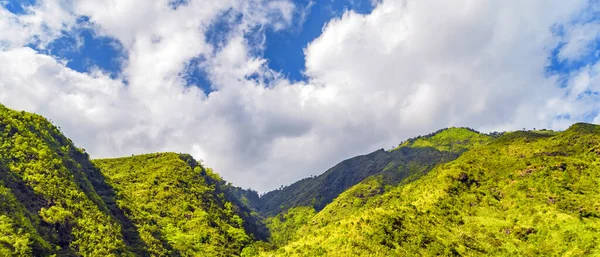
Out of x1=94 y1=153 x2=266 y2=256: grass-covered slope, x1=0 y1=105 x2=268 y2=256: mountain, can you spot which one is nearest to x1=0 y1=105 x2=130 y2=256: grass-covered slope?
x1=0 y1=105 x2=268 y2=256: mountain

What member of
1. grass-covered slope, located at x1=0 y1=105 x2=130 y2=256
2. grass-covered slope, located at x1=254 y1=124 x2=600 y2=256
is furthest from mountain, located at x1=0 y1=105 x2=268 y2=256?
grass-covered slope, located at x1=254 y1=124 x2=600 y2=256

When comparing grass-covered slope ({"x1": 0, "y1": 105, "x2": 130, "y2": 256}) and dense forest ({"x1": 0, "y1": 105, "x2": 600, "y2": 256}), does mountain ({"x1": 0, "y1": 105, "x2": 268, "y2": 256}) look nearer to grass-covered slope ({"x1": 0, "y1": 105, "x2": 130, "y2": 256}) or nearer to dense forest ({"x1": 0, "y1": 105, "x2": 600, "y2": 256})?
grass-covered slope ({"x1": 0, "y1": 105, "x2": 130, "y2": 256})

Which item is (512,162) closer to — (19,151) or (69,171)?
(69,171)

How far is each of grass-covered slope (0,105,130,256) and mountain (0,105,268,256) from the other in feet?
0.74

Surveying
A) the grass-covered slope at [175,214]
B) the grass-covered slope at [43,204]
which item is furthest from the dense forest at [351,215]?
the grass-covered slope at [175,214]

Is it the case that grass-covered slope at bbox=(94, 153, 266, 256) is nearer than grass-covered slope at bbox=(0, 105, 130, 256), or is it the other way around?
grass-covered slope at bbox=(0, 105, 130, 256)

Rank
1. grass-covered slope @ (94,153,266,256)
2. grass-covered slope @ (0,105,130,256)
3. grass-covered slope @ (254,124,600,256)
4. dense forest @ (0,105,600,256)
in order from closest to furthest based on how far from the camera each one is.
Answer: grass-covered slope @ (0,105,130,256) < dense forest @ (0,105,600,256) < grass-covered slope @ (254,124,600,256) < grass-covered slope @ (94,153,266,256)


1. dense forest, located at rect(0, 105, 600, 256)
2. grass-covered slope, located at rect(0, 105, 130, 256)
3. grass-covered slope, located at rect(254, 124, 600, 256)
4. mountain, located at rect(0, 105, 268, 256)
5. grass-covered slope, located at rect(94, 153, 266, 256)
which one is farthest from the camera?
grass-covered slope, located at rect(94, 153, 266, 256)

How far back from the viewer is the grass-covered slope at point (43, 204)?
3246 inches

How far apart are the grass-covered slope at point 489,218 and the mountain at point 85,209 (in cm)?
4386

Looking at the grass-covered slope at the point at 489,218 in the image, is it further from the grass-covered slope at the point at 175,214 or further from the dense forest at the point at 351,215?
the grass-covered slope at the point at 175,214

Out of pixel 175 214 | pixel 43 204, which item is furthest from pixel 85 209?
pixel 175 214

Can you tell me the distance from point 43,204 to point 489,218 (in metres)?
134

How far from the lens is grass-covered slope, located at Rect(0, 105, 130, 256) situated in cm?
8244
